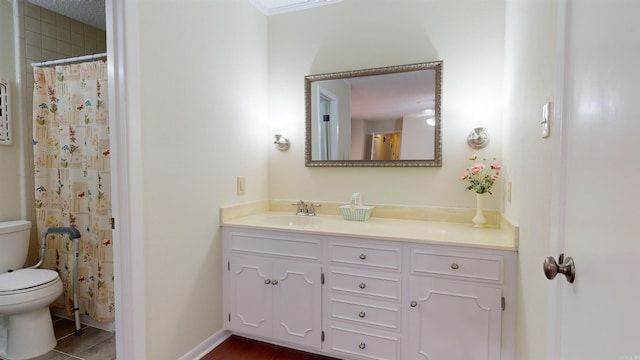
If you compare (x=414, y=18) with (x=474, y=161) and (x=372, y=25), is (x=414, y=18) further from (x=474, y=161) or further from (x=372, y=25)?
(x=474, y=161)

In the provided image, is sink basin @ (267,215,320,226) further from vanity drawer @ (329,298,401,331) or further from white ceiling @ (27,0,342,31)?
white ceiling @ (27,0,342,31)

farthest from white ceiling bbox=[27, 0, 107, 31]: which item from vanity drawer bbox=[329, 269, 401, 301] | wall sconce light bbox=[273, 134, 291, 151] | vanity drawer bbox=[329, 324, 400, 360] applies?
vanity drawer bbox=[329, 324, 400, 360]

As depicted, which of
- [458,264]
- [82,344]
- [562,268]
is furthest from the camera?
[82,344]

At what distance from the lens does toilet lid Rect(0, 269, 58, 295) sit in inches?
77.5

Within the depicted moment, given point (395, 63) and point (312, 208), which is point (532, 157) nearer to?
point (395, 63)

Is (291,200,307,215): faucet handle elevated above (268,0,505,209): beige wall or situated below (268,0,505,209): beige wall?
below

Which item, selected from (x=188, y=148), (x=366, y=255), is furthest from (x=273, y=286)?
(x=188, y=148)

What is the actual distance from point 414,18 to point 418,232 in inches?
59.9

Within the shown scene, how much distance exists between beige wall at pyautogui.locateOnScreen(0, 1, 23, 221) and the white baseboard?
1.81 metres

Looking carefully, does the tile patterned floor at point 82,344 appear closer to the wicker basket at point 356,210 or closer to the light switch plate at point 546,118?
the wicker basket at point 356,210

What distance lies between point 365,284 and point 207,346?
1.15 metres

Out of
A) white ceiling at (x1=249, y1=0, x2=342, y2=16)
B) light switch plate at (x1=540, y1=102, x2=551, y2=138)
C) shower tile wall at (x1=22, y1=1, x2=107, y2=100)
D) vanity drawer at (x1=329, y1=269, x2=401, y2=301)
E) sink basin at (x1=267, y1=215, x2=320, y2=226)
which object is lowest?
vanity drawer at (x1=329, y1=269, x2=401, y2=301)

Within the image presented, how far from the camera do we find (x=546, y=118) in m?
1.07

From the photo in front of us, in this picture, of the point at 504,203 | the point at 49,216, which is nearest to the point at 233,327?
the point at 49,216
